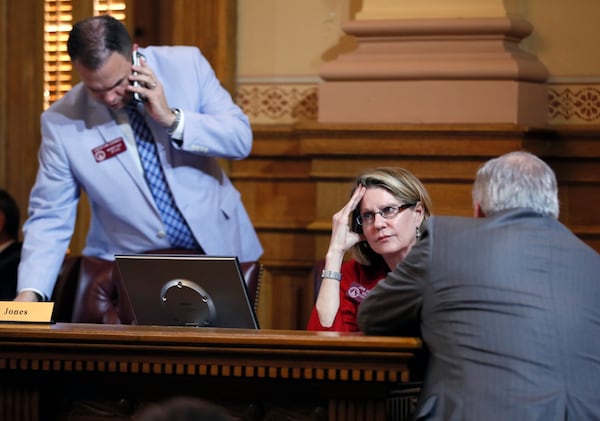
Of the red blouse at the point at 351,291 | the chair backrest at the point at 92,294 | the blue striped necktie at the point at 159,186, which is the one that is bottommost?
the chair backrest at the point at 92,294

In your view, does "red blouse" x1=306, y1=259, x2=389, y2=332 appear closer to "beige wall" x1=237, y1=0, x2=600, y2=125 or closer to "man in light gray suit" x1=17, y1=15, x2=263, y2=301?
"man in light gray suit" x1=17, y1=15, x2=263, y2=301

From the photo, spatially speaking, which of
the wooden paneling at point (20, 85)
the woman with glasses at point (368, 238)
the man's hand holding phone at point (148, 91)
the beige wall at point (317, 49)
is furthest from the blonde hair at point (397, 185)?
the wooden paneling at point (20, 85)

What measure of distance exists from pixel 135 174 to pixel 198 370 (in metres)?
1.51

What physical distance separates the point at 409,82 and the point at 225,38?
0.87m

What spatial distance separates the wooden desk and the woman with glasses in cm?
64

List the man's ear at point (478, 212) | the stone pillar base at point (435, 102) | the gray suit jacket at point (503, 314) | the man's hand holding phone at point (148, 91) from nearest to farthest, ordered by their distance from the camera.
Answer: the gray suit jacket at point (503, 314) < the man's ear at point (478, 212) < the man's hand holding phone at point (148, 91) < the stone pillar base at point (435, 102)

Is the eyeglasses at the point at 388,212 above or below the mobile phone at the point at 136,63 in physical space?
below

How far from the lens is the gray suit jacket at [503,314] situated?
2.58 metres

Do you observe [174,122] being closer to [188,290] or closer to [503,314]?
[188,290]

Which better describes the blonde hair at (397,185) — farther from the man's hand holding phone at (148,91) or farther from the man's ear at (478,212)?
the man's hand holding phone at (148,91)

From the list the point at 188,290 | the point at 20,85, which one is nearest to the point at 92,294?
the point at 188,290

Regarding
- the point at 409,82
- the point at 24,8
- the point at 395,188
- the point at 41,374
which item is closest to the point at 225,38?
the point at 409,82

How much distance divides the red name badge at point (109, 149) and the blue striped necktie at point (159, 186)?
0.19 ft

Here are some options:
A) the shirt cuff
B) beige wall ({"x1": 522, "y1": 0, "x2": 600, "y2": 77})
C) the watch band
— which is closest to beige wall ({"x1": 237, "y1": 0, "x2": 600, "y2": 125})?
beige wall ({"x1": 522, "y1": 0, "x2": 600, "y2": 77})
